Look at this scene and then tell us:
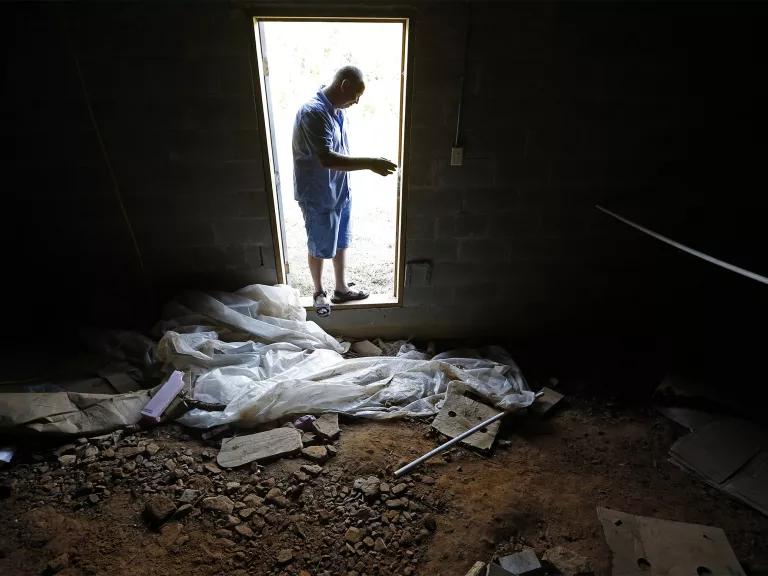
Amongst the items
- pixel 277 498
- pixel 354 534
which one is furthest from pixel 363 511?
pixel 277 498

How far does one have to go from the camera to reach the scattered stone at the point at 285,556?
6.22 ft

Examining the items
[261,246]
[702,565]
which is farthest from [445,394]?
[261,246]

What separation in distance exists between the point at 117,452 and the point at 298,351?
3.97ft

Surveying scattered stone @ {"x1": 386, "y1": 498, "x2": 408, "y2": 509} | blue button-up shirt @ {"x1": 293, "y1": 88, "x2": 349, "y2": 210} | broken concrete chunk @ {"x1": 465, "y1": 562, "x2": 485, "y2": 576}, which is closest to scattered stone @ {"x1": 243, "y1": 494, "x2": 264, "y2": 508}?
scattered stone @ {"x1": 386, "y1": 498, "x2": 408, "y2": 509}

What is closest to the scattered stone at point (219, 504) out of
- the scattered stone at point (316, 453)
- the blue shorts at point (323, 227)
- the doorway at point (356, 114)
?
the scattered stone at point (316, 453)

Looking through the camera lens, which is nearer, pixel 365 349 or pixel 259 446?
Answer: pixel 259 446

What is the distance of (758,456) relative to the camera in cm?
243

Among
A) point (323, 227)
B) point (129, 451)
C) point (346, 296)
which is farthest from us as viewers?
point (346, 296)

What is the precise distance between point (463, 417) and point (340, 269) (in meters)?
1.52

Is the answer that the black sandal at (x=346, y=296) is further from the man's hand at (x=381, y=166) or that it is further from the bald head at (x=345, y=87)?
the bald head at (x=345, y=87)

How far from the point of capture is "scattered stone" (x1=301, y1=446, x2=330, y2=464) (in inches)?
93.7

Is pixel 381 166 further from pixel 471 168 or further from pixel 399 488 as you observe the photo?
pixel 399 488

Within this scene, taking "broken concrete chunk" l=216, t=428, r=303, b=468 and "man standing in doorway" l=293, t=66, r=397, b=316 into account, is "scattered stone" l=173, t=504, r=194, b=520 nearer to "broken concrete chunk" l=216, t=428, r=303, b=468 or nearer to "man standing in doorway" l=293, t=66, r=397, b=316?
"broken concrete chunk" l=216, t=428, r=303, b=468

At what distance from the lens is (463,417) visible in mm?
2693
